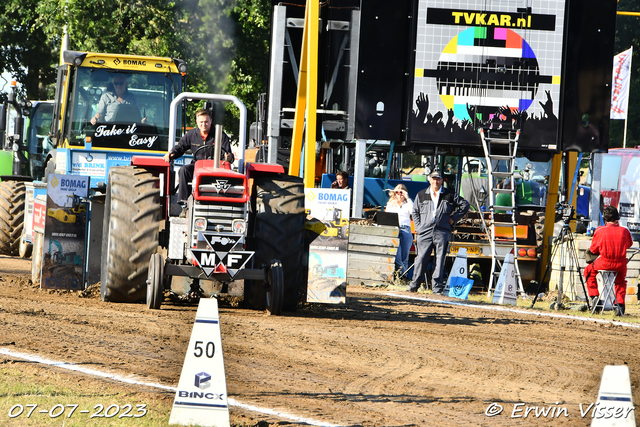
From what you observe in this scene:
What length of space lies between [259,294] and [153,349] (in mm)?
2900

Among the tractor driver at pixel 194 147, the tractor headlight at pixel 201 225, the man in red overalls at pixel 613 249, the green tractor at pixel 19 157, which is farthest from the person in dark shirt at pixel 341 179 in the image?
the tractor headlight at pixel 201 225

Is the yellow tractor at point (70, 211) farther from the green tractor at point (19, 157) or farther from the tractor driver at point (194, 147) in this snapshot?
the green tractor at point (19, 157)

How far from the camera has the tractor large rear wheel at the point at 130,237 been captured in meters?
9.49

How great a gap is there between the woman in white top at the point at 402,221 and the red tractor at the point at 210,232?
5983 mm

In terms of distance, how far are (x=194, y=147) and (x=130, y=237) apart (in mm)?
1370

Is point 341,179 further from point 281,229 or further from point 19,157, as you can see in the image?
point 281,229

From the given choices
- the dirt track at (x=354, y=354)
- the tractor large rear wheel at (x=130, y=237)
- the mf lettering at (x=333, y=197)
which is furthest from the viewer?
the mf lettering at (x=333, y=197)

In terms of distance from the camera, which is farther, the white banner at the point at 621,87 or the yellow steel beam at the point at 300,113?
the white banner at the point at 621,87

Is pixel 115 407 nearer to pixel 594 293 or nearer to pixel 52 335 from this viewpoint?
pixel 52 335

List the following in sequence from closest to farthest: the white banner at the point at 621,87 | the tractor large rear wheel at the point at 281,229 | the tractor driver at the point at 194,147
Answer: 1. the tractor large rear wheel at the point at 281,229
2. the tractor driver at the point at 194,147
3. the white banner at the point at 621,87

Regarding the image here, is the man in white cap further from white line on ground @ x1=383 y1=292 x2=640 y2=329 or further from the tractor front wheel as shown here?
the tractor front wheel

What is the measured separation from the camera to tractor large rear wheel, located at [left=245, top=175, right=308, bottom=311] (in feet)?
31.9

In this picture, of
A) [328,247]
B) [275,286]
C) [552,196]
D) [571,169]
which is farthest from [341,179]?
[275,286]

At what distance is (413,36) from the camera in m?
15.8
